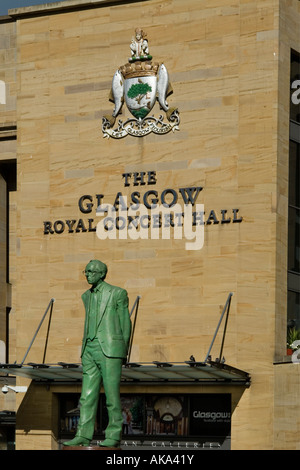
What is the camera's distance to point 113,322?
29531mm

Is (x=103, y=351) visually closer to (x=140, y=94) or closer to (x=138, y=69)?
(x=140, y=94)

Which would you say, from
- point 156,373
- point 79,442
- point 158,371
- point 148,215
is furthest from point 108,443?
point 148,215

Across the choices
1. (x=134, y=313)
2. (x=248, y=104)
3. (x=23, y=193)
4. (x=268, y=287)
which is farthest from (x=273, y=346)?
(x=23, y=193)

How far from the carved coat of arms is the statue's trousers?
12567 millimetres

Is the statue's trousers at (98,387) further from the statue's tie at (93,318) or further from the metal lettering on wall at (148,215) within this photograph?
the metal lettering on wall at (148,215)

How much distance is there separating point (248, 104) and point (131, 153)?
400 centimetres

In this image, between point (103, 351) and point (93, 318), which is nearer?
point (103, 351)

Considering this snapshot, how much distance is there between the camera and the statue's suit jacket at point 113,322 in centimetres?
2934

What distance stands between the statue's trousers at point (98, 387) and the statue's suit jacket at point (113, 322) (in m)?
0.18

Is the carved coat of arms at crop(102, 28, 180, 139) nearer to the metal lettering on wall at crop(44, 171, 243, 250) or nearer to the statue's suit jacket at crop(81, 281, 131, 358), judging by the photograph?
the metal lettering on wall at crop(44, 171, 243, 250)

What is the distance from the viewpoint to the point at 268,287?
127ft

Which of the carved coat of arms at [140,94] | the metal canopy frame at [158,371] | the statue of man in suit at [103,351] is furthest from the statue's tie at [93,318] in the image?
the carved coat of arms at [140,94]

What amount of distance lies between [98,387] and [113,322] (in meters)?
1.48

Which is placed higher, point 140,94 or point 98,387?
point 140,94
